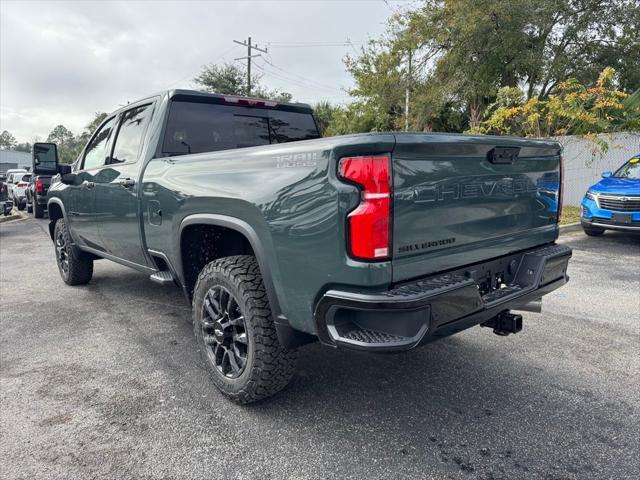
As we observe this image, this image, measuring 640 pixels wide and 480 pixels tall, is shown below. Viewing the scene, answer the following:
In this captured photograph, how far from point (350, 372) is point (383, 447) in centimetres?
87

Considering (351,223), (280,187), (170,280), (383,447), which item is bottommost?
(383,447)

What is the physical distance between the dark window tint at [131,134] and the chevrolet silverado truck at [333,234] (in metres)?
0.06

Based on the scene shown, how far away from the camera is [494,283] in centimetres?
261

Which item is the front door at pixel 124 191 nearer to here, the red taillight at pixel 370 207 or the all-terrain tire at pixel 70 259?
the all-terrain tire at pixel 70 259

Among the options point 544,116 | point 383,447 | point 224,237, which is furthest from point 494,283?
point 544,116

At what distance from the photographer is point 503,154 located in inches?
97.2

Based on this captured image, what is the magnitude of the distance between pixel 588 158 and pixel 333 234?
13.8 m

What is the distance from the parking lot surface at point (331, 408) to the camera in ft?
7.34

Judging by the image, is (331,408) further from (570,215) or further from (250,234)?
(570,215)

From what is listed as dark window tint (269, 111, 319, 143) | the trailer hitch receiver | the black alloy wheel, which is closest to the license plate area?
dark window tint (269, 111, 319, 143)

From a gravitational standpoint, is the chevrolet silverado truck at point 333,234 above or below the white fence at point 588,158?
below

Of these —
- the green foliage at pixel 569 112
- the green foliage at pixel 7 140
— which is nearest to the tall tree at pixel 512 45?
the green foliage at pixel 569 112

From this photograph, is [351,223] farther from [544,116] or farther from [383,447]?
[544,116]

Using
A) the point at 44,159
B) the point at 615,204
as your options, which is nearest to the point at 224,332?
the point at 44,159
